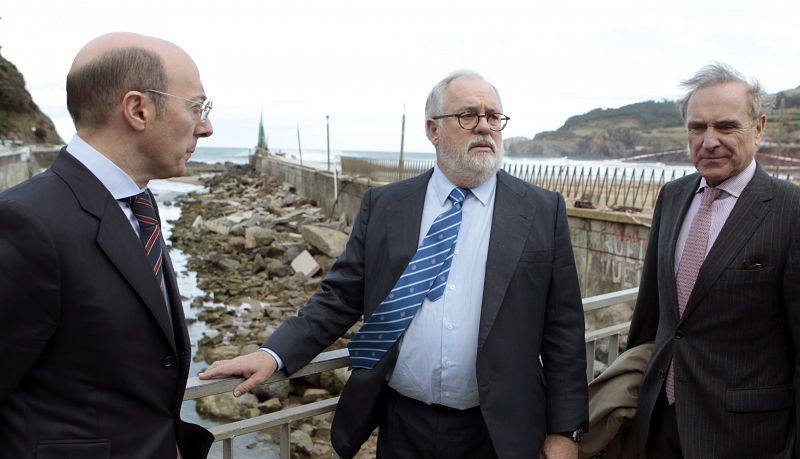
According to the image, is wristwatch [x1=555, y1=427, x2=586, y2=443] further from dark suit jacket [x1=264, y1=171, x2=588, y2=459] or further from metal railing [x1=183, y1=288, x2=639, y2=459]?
metal railing [x1=183, y1=288, x2=639, y2=459]

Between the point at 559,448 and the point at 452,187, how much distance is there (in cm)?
97

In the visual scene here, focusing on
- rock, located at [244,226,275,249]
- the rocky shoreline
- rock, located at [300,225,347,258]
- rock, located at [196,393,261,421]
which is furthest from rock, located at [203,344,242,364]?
rock, located at [244,226,275,249]

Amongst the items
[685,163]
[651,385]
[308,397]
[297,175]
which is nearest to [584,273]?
[308,397]

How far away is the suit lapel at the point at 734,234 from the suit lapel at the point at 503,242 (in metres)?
0.58

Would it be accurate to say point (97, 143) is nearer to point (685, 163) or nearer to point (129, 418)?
point (129, 418)

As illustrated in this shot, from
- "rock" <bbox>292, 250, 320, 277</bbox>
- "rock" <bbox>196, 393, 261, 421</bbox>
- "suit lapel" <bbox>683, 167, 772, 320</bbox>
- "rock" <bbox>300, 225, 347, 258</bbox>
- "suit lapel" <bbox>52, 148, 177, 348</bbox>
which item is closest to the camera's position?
"suit lapel" <bbox>52, 148, 177, 348</bbox>

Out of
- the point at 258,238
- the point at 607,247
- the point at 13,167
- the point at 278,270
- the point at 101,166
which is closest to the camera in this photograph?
the point at 101,166

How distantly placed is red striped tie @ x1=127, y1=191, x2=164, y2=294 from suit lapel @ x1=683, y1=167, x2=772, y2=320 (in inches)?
63.9

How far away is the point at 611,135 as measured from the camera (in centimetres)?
3164

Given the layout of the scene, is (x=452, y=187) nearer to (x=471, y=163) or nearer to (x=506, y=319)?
(x=471, y=163)

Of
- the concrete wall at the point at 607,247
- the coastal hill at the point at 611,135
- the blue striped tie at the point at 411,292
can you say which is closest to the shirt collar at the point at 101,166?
the blue striped tie at the point at 411,292

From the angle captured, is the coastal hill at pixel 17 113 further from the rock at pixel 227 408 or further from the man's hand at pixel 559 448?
the man's hand at pixel 559 448

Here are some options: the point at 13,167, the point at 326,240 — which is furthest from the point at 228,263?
the point at 13,167

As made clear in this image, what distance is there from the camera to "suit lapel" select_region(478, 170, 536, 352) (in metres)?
1.87
